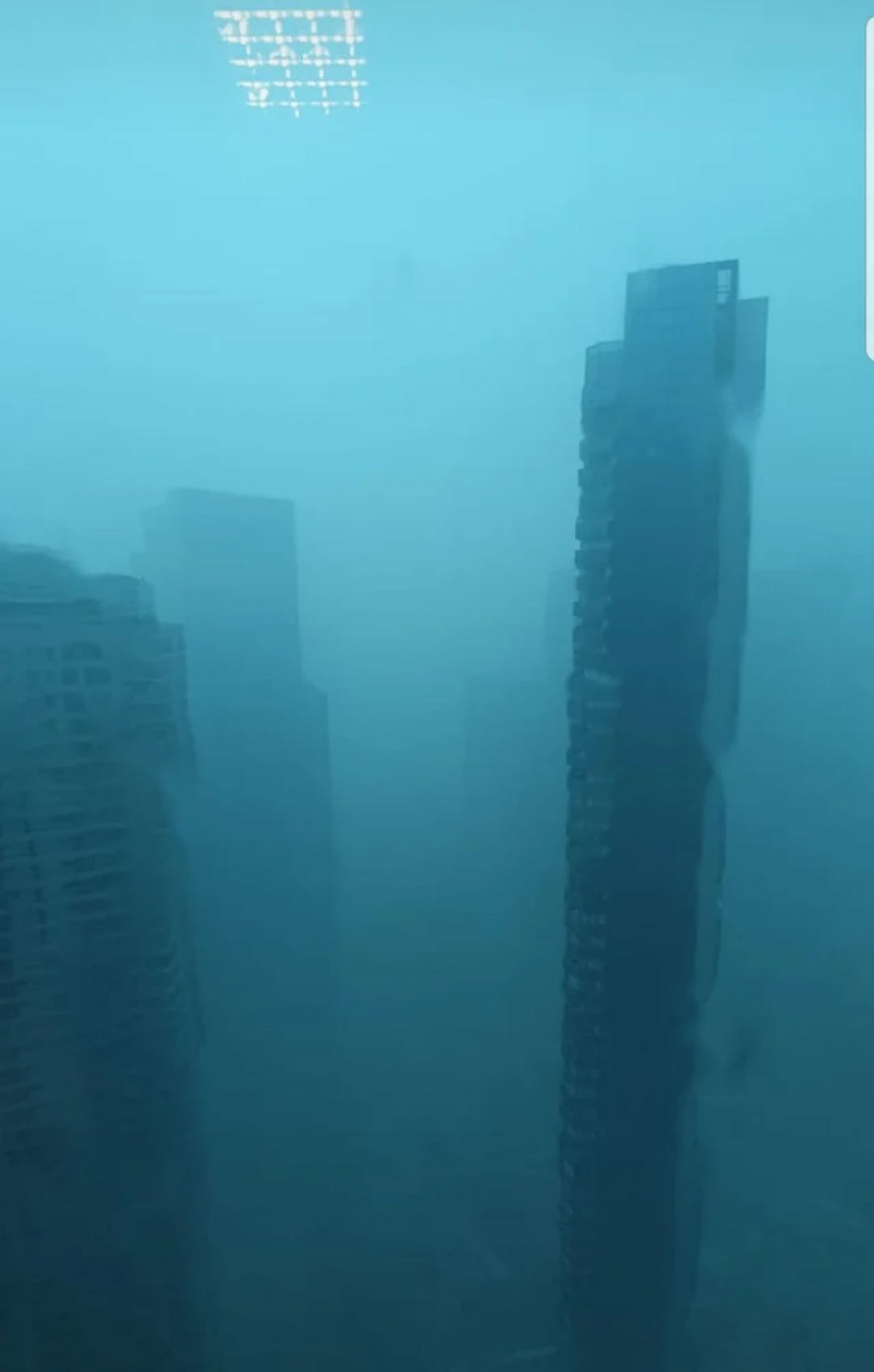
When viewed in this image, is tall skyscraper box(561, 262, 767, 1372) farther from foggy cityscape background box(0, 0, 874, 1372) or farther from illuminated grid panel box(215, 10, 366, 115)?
illuminated grid panel box(215, 10, 366, 115)

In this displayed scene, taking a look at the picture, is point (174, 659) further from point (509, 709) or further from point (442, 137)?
point (442, 137)

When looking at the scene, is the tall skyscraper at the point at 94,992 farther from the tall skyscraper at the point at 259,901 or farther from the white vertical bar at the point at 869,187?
the white vertical bar at the point at 869,187

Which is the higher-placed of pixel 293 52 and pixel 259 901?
pixel 293 52

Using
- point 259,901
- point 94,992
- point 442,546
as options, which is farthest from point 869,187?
point 94,992

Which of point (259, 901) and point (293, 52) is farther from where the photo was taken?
point (259, 901)

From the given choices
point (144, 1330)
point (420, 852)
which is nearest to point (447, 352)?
point (420, 852)

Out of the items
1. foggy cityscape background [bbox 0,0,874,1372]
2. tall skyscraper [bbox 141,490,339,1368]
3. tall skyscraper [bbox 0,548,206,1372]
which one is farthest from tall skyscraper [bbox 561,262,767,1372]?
tall skyscraper [bbox 0,548,206,1372]

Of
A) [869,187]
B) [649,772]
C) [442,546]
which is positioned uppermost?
[869,187]

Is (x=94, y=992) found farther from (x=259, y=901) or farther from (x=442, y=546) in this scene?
(x=442, y=546)
